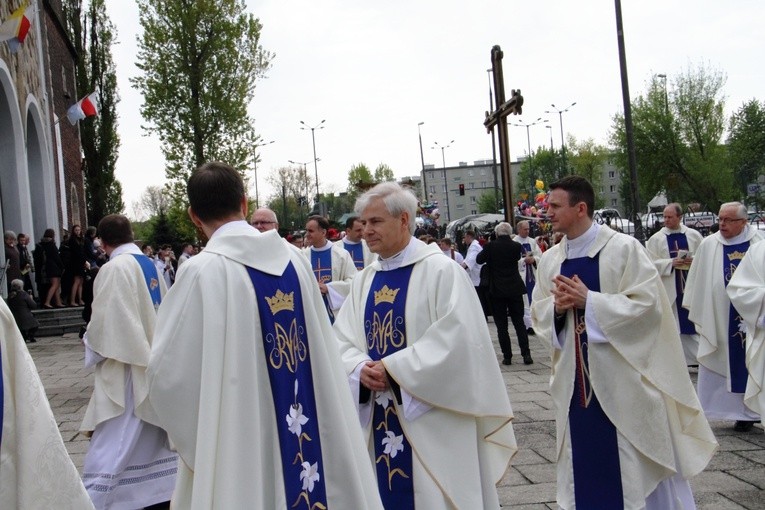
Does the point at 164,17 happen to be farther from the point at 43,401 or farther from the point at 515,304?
the point at 43,401

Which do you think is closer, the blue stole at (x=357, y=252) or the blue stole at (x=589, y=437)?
the blue stole at (x=589, y=437)

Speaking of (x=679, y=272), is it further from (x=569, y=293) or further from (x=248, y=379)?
(x=248, y=379)

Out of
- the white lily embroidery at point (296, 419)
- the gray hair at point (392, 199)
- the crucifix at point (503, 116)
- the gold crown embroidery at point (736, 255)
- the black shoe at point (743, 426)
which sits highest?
the crucifix at point (503, 116)

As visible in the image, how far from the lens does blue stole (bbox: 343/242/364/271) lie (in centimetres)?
1021

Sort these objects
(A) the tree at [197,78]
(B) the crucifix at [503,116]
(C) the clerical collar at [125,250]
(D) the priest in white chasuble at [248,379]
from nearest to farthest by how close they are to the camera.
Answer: (D) the priest in white chasuble at [248,379]
(C) the clerical collar at [125,250]
(B) the crucifix at [503,116]
(A) the tree at [197,78]

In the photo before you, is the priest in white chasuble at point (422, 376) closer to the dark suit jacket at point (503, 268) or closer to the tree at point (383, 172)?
the dark suit jacket at point (503, 268)

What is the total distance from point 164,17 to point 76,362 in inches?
866

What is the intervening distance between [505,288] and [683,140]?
46.2 meters

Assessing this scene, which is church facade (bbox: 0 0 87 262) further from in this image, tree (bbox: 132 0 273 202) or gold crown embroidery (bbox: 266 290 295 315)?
gold crown embroidery (bbox: 266 290 295 315)

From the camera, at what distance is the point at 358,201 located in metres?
4.28

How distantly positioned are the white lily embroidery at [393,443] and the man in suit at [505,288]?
297 inches

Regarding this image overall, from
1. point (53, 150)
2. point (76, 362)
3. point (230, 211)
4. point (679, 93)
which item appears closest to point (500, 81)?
point (76, 362)

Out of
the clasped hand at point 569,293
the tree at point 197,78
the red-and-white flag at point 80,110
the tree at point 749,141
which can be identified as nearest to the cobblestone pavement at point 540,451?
the clasped hand at point 569,293

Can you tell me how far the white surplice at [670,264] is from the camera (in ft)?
32.7
